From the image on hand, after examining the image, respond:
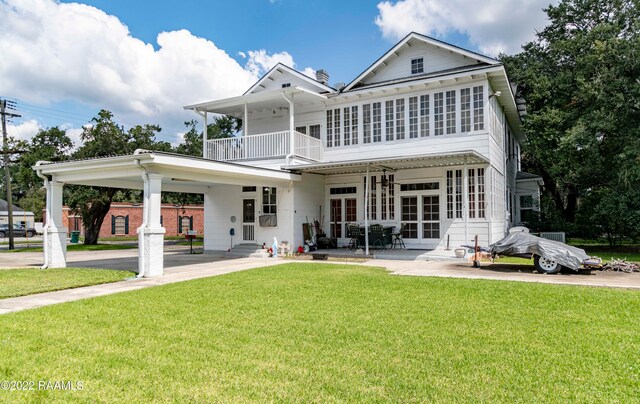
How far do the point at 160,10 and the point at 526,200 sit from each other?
19.7 meters

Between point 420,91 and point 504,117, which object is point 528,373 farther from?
point 504,117

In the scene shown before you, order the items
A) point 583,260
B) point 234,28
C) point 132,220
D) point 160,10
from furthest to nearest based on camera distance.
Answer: point 132,220, point 234,28, point 160,10, point 583,260

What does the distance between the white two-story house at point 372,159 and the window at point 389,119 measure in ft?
0.13

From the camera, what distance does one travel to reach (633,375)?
3770 mm

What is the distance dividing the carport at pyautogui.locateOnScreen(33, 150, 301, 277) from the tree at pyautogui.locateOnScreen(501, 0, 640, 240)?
12.4m

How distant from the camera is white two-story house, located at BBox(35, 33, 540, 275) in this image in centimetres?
1432

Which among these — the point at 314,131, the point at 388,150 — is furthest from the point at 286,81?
the point at 388,150

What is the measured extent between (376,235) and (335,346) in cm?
1065

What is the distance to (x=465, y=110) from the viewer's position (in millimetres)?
15000

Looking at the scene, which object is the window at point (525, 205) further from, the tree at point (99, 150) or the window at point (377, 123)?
the tree at point (99, 150)

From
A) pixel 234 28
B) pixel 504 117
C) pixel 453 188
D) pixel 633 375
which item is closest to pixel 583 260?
pixel 453 188

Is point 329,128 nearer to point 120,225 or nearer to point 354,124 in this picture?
point 354,124

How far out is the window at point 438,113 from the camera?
50.5ft

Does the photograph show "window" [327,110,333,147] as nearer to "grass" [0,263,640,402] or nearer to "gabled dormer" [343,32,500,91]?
"gabled dormer" [343,32,500,91]
